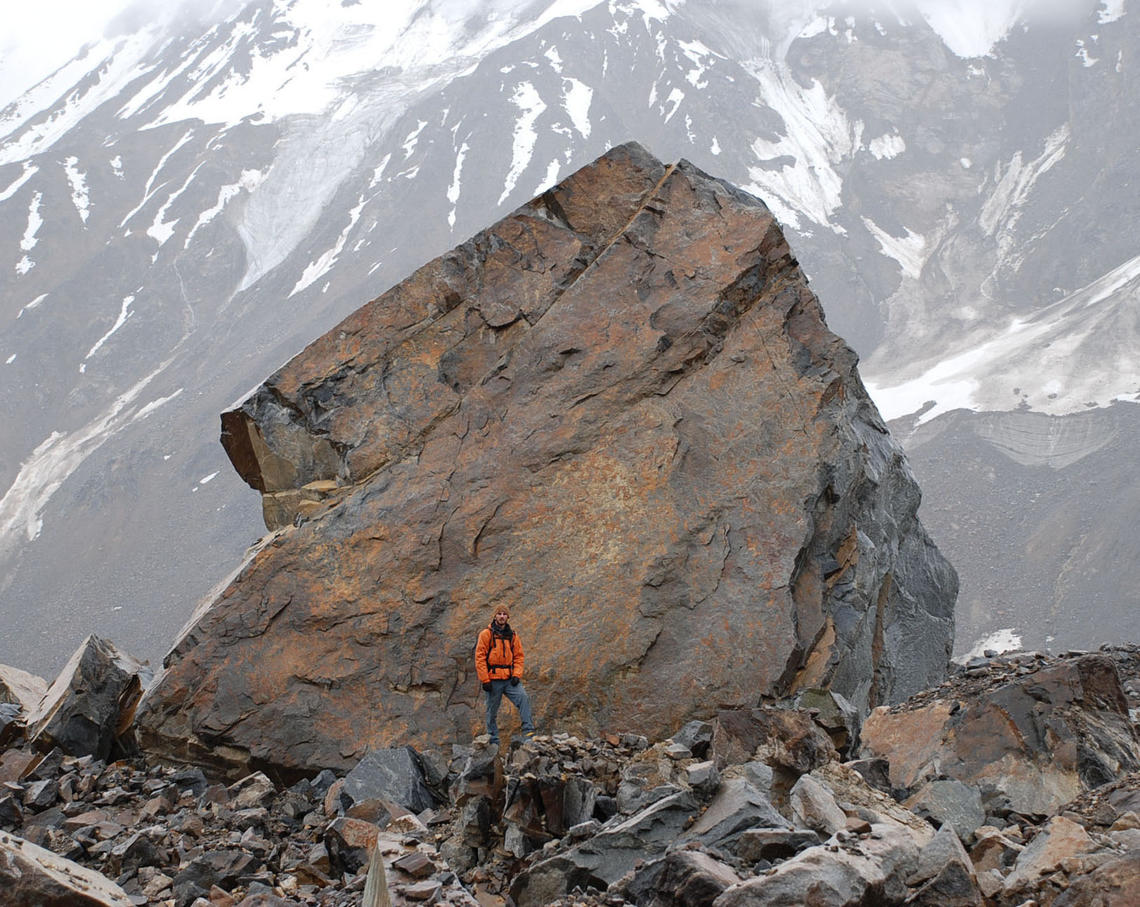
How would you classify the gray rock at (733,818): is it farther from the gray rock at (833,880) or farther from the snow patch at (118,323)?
the snow patch at (118,323)

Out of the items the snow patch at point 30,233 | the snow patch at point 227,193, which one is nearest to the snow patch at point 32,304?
the snow patch at point 30,233

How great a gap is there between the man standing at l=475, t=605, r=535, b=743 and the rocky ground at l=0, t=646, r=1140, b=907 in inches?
22.3

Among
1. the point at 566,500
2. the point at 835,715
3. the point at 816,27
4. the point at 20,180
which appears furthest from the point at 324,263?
the point at 835,715

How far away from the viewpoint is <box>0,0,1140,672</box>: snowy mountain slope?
56469 millimetres

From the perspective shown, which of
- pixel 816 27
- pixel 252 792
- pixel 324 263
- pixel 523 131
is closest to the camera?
pixel 252 792

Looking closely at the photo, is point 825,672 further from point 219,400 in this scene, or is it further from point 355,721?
point 219,400

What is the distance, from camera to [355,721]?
10430 millimetres

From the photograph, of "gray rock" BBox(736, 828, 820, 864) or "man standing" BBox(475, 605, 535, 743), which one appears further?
"man standing" BBox(475, 605, 535, 743)

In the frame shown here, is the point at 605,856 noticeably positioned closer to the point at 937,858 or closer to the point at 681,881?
the point at 681,881

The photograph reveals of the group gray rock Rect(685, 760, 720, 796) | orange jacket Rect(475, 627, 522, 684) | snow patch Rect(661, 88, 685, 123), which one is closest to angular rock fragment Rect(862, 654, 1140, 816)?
gray rock Rect(685, 760, 720, 796)

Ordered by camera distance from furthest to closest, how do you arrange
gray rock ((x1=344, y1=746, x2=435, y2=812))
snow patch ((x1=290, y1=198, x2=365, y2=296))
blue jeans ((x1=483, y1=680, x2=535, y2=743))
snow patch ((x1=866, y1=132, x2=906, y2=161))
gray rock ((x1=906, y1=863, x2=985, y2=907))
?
snow patch ((x1=866, y1=132, x2=906, y2=161))
snow patch ((x1=290, y1=198, x2=365, y2=296))
blue jeans ((x1=483, y1=680, x2=535, y2=743))
gray rock ((x1=344, y1=746, x2=435, y2=812))
gray rock ((x1=906, y1=863, x2=985, y2=907))

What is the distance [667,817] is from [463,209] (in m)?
74.8

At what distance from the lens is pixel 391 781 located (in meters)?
8.77

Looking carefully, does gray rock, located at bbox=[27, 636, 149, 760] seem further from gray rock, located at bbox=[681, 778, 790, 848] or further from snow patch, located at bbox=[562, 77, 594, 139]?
snow patch, located at bbox=[562, 77, 594, 139]
